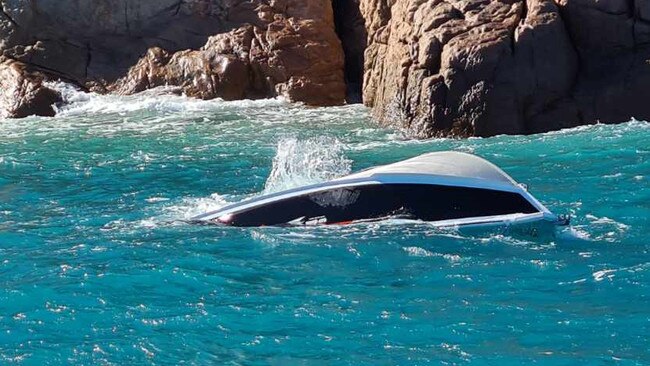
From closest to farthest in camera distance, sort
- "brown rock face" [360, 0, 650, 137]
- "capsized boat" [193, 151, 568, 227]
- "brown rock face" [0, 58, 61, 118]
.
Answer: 1. "capsized boat" [193, 151, 568, 227]
2. "brown rock face" [360, 0, 650, 137]
3. "brown rock face" [0, 58, 61, 118]

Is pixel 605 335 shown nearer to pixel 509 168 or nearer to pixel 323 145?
pixel 509 168

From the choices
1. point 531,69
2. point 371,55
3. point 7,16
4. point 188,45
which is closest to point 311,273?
point 531,69

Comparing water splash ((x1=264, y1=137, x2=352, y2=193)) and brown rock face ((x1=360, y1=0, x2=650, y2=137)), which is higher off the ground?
brown rock face ((x1=360, y1=0, x2=650, y2=137))

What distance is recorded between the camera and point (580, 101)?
15672 mm

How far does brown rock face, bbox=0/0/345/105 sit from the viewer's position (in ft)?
Result: 67.7

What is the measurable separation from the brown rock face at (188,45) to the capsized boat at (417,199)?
33.3 ft

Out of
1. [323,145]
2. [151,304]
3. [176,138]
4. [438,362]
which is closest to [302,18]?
[176,138]

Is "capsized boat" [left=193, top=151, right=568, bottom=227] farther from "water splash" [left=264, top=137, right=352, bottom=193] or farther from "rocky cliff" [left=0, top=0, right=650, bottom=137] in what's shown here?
"rocky cliff" [left=0, top=0, right=650, bottom=137]

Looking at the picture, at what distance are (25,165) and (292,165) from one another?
14.7ft

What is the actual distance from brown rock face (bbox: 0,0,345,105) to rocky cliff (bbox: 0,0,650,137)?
25mm

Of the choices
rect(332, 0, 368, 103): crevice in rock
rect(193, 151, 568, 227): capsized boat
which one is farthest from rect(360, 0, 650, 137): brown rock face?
rect(193, 151, 568, 227): capsized boat

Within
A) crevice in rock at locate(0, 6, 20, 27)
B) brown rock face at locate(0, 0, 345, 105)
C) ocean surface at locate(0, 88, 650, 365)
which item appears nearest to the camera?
ocean surface at locate(0, 88, 650, 365)

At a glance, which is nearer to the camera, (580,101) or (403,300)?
(403,300)

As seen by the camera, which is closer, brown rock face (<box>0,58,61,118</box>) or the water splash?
the water splash
